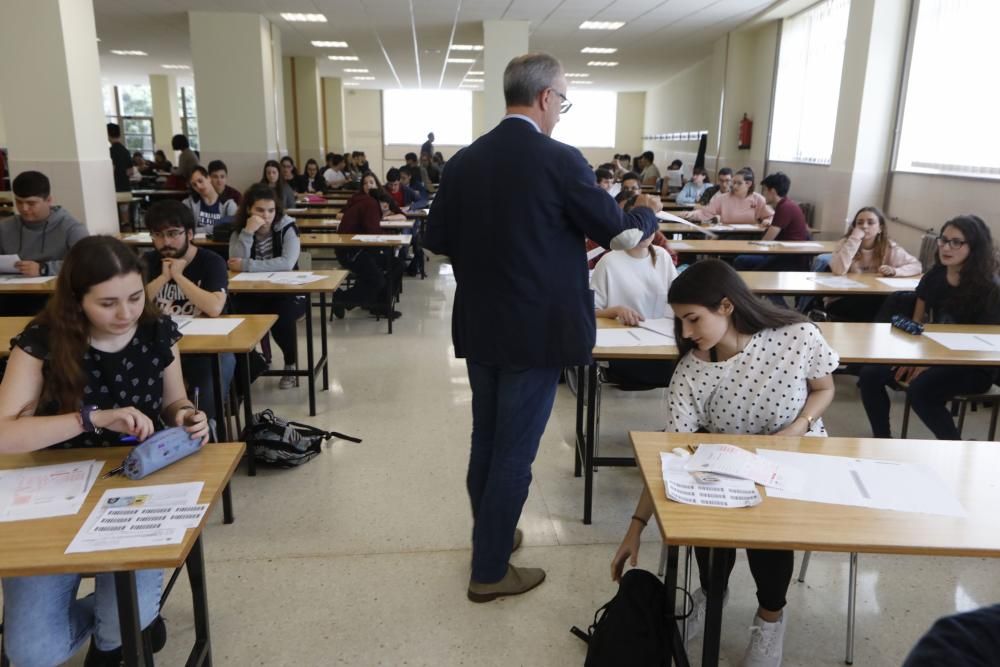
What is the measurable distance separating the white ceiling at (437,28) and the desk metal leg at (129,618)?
862cm

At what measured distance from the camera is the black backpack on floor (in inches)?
67.2

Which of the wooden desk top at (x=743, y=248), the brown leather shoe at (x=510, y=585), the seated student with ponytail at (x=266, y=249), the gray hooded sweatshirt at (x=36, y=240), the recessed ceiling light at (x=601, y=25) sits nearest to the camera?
the brown leather shoe at (x=510, y=585)

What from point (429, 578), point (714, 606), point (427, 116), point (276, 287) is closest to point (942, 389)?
point (714, 606)

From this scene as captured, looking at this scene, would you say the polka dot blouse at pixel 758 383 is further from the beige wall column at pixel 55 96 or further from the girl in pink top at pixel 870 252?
the beige wall column at pixel 55 96

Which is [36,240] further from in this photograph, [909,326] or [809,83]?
[809,83]

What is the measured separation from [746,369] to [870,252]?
10.3 feet

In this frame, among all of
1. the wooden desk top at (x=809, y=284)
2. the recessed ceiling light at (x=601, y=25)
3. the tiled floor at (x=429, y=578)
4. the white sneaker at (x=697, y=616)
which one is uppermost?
the recessed ceiling light at (x=601, y=25)

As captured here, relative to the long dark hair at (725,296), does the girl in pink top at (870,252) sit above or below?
below

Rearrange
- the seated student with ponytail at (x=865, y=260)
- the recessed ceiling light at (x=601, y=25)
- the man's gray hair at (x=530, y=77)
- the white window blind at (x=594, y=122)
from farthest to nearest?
1. the white window blind at (x=594, y=122)
2. the recessed ceiling light at (x=601, y=25)
3. the seated student with ponytail at (x=865, y=260)
4. the man's gray hair at (x=530, y=77)

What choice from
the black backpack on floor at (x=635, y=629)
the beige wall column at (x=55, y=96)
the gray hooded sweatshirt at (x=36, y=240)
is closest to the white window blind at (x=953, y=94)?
the black backpack on floor at (x=635, y=629)

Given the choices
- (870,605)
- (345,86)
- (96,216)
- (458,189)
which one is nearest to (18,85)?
(96,216)

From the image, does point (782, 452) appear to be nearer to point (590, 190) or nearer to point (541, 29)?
point (590, 190)

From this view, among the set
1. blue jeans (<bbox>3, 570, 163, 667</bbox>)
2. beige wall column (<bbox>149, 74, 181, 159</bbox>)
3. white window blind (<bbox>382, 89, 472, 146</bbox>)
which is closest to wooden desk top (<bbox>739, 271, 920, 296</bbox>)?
blue jeans (<bbox>3, 570, 163, 667</bbox>)

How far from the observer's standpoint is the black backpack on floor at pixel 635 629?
1.71 meters
